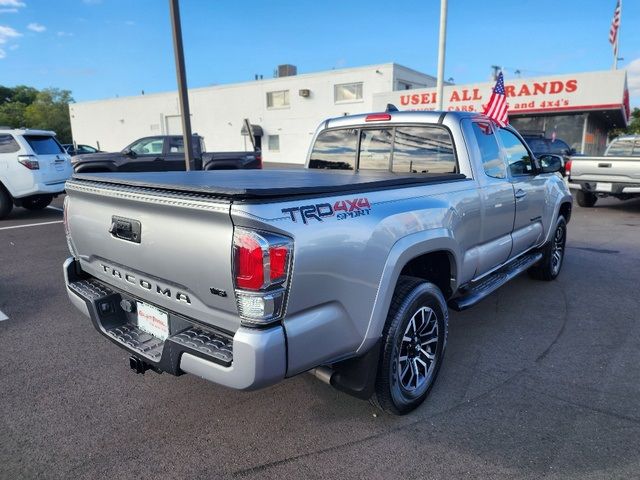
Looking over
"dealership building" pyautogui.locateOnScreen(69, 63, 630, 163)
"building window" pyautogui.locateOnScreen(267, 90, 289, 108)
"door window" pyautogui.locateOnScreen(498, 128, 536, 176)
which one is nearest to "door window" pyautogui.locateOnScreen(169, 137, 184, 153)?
"door window" pyautogui.locateOnScreen(498, 128, 536, 176)

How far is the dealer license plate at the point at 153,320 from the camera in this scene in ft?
8.26

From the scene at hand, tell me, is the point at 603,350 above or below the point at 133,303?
below

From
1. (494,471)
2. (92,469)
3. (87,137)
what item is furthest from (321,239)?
(87,137)

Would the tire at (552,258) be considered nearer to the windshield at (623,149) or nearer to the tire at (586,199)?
the windshield at (623,149)

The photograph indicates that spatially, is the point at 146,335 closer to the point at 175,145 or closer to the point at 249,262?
the point at 249,262

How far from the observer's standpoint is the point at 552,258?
18.3ft

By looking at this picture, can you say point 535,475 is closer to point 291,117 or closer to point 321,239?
point 321,239

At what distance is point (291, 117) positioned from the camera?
32031mm

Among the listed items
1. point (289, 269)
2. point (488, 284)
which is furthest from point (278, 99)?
point (289, 269)

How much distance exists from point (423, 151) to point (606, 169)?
28.3 feet

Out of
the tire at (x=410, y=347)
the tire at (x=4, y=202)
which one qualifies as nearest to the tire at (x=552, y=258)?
the tire at (x=410, y=347)

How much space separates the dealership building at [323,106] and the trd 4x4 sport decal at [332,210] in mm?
18646

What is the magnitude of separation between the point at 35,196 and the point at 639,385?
1130 cm

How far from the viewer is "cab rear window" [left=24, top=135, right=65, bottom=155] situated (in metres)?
9.77
